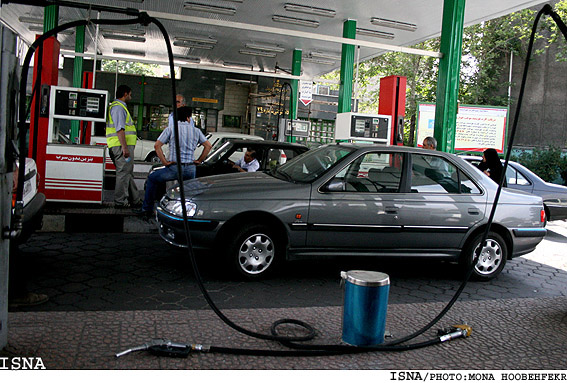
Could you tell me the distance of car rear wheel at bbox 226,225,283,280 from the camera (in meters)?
5.71

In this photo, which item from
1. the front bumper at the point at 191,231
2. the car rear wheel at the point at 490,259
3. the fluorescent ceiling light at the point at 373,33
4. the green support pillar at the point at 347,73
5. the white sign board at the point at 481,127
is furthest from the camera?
the white sign board at the point at 481,127

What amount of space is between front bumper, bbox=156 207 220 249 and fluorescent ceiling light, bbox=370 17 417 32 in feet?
35.4

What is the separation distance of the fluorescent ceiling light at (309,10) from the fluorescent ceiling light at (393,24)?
1.40 m

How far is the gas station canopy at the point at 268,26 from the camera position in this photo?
13234mm

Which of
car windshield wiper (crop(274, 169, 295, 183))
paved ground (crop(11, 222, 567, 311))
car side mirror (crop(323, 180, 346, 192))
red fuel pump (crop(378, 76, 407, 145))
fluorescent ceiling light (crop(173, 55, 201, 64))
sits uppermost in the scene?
fluorescent ceiling light (crop(173, 55, 201, 64))

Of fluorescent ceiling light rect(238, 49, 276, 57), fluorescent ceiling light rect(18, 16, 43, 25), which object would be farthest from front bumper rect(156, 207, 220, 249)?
fluorescent ceiling light rect(238, 49, 276, 57)

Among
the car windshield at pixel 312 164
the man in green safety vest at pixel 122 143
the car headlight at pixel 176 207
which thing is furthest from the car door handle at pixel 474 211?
the man in green safety vest at pixel 122 143

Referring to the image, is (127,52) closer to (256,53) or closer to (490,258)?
(256,53)

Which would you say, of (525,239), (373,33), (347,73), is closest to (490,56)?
(373,33)

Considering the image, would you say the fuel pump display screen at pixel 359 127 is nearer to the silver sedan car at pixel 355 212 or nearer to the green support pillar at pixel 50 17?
the silver sedan car at pixel 355 212

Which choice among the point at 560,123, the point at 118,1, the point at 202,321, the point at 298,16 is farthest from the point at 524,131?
the point at 202,321

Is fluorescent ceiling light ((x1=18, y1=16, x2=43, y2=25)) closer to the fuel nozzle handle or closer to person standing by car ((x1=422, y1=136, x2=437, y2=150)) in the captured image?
person standing by car ((x1=422, y1=136, x2=437, y2=150))

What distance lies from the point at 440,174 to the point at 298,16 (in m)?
10.1

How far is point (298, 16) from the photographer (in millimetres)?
15219
